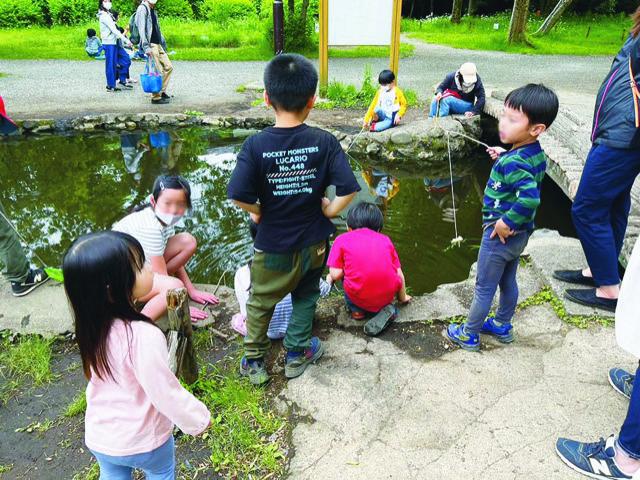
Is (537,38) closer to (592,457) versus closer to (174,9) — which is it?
(174,9)

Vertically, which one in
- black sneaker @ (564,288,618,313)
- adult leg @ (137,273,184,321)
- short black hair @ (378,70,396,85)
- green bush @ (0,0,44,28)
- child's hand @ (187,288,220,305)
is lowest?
child's hand @ (187,288,220,305)

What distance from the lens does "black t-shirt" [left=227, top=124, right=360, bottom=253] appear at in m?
2.19

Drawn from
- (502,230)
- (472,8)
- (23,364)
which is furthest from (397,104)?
(472,8)

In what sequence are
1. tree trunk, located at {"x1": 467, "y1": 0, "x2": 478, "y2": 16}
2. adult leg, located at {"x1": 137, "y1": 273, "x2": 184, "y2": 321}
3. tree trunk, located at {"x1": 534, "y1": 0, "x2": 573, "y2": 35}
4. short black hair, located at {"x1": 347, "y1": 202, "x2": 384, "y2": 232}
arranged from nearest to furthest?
adult leg, located at {"x1": 137, "y1": 273, "x2": 184, "y2": 321}, short black hair, located at {"x1": 347, "y1": 202, "x2": 384, "y2": 232}, tree trunk, located at {"x1": 534, "y1": 0, "x2": 573, "y2": 35}, tree trunk, located at {"x1": 467, "y1": 0, "x2": 478, "y2": 16}

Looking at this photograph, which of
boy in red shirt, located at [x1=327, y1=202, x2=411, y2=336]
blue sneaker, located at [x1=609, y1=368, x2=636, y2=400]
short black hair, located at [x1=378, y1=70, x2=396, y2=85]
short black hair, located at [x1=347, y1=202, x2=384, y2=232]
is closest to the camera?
blue sneaker, located at [x1=609, y1=368, x2=636, y2=400]

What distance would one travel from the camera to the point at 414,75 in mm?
11258

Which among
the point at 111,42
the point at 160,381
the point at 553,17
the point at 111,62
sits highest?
the point at 553,17

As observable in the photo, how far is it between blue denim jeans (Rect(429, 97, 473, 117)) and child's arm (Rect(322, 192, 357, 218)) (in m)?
5.41

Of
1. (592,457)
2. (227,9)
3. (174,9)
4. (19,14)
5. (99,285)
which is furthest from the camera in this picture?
(174,9)

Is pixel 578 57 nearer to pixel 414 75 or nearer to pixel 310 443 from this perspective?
pixel 414 75

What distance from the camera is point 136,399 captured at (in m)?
1.55

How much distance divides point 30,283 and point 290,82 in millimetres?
2510

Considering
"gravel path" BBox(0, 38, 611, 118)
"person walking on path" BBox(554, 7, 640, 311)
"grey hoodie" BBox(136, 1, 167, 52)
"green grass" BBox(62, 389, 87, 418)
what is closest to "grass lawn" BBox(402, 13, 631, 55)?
"gravel path" BBox(0, 38, 611, 118)

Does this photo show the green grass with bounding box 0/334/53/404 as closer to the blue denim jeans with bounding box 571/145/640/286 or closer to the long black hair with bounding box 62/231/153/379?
the long black hair with bounding box 62/231/153/379
